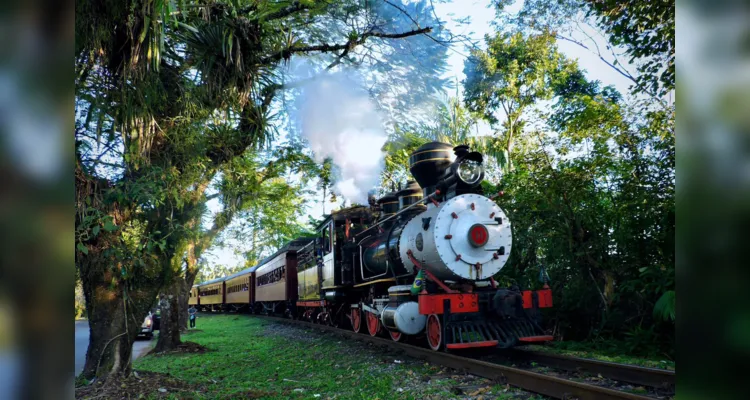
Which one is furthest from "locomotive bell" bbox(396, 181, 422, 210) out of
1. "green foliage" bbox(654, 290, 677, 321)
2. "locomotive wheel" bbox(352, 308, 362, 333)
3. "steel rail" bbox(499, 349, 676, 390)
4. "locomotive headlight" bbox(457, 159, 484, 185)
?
A: "green foliage" bbox(654, 290, 677, 321)

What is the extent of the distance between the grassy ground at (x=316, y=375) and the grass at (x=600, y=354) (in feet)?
8.24

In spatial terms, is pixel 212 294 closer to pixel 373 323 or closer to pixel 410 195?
pixel 373 323

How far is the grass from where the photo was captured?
7105mm

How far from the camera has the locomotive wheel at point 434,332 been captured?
8.09 metres

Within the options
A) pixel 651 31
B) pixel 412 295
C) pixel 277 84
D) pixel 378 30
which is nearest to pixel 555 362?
pixel 412 295

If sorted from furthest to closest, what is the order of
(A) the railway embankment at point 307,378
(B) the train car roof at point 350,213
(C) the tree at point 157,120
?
(B) the train car roof at point 350,213, (A) the railway embankment at point 307,378, (C) the tree at point 157,120

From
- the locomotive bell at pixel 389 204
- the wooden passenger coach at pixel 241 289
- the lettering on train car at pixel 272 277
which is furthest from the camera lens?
the wooden passenger coach at pixel 241 289

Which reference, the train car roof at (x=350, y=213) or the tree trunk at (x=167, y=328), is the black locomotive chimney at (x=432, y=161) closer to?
the train car roof at (x=350, y=213)

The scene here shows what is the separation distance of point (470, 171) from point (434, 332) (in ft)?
9.08

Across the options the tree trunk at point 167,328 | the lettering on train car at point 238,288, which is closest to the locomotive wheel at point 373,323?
the tree trunk at point 167,328

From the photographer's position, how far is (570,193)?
10188 mm

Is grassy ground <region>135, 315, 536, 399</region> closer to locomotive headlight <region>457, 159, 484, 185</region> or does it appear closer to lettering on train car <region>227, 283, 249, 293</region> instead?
locomotive headlight <region>457, 159, 484, 185</region>

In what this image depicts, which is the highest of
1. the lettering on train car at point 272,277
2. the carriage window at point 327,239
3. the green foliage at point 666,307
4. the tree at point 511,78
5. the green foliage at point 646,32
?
the tree at point 511,78
